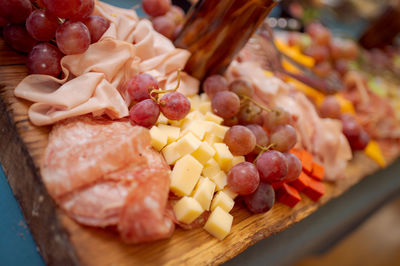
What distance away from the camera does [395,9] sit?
8.11ft

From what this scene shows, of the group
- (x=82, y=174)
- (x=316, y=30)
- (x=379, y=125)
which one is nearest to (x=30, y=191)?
(x=82, y=174)

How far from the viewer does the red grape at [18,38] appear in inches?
34.0

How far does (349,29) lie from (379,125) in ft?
6.21

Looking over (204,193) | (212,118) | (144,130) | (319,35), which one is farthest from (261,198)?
(319,35)

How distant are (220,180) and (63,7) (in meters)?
0.66

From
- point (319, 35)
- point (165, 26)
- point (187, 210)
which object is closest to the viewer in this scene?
point (187, 210)

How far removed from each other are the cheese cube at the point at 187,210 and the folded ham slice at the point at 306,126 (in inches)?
25.3

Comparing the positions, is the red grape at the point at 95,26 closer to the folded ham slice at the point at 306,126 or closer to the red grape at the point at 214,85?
the red grape at the point at 214,85

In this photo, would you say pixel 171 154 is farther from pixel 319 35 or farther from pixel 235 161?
pixel 319 35

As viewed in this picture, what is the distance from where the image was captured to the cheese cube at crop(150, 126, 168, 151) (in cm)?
80

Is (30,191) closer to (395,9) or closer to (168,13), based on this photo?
(168,13)

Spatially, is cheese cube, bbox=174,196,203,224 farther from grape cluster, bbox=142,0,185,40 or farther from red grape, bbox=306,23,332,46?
red grape, bbox=306,23,332,46

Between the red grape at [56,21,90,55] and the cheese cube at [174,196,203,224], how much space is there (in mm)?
536

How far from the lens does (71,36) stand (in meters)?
0.77
